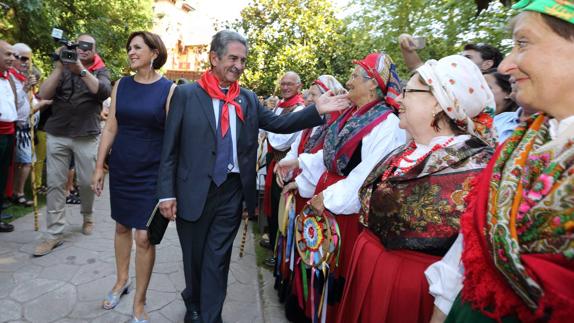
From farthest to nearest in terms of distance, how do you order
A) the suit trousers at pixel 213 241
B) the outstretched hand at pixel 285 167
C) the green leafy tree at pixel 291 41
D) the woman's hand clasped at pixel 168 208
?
the green leafy tree at pixel 291 41, the outstretched hand at pixel 285 167, the suit trousers at pixel 213 241, the woman's hand clasped at pixel 168 208

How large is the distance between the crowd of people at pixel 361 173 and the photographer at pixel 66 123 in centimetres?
2

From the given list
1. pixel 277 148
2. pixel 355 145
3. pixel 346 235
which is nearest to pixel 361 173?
pixel 355 145

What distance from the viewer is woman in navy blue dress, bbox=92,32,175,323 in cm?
280

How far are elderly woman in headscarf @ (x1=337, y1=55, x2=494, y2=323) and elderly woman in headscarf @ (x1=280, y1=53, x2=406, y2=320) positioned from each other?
0.43 meters

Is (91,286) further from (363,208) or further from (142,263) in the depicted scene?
(363,208)

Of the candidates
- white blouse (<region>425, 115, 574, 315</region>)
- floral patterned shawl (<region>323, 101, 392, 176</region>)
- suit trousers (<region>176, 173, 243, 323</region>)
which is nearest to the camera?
white blouse (<region>425, 115, 574, 315</region>)

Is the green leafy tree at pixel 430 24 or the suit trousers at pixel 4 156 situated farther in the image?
the green leafy tree at pixel 430 24

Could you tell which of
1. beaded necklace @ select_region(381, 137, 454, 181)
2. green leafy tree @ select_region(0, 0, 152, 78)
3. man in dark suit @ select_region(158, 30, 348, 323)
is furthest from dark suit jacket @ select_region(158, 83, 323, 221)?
green leafy tree @ select_region(0, 0, 152, 78)

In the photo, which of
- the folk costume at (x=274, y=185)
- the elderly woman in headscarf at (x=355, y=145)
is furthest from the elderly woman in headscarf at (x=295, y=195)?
the folk costume at (x=274, y=185)

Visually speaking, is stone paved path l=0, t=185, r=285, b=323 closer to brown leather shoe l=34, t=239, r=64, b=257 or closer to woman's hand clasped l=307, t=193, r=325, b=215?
brown leather shoe l=34, t=239, r=64, b=257

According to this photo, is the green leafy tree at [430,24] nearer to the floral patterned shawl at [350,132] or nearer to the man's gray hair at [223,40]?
the floral patterned shawl at [350,132]

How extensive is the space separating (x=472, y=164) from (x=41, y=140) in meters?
6.70

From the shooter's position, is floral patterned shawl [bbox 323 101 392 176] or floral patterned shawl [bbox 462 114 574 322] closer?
floral patterned shawl [bbox 462 114 574 322]

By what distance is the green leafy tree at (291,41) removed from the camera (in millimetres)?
11367
